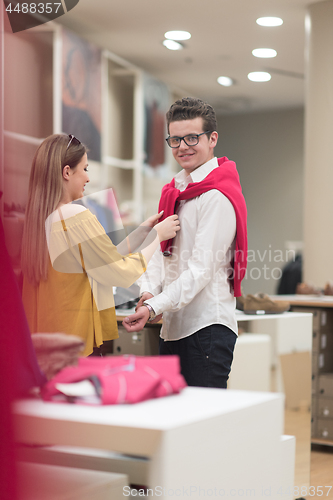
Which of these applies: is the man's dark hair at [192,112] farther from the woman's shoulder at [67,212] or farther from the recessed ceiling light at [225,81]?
the recessed ceiling light at [225,81]

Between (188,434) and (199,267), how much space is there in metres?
0.68

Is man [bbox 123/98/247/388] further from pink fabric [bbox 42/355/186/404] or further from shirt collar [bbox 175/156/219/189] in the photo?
pink fabric [bbox 42/355/186/404]

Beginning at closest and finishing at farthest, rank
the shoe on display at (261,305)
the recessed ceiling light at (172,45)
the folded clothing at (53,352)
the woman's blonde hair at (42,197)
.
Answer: the folded clothing at (53,352)
the woman's blonde hair at (42,197)
the shoe on display at (261,305)
the recessed ceiling light at (172,45)

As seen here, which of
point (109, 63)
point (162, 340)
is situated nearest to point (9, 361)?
point (162, 340)

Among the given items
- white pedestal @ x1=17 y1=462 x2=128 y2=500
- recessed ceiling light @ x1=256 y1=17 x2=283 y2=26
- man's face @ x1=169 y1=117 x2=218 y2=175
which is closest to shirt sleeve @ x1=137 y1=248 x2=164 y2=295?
man's face @ x1=169 y1=117 x2=218 y2=175

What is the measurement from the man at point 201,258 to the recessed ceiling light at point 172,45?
335 centimetres

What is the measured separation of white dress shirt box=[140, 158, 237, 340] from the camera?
1445mm

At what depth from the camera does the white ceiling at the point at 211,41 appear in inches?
156

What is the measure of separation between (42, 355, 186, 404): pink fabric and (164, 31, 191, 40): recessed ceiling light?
392 centimetres

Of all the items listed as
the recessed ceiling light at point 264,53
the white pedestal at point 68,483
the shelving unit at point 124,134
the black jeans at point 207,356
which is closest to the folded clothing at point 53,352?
the white pedestal at point 68,483

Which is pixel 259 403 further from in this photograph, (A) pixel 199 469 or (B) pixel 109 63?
(B) pixel 109 63

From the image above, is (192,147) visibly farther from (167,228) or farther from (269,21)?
(269,21)

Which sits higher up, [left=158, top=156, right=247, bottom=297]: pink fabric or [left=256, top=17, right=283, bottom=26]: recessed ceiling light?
[left=256, top=17, right=283, bottom=26]: recessed ceiling light

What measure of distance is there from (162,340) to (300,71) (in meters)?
4.05
